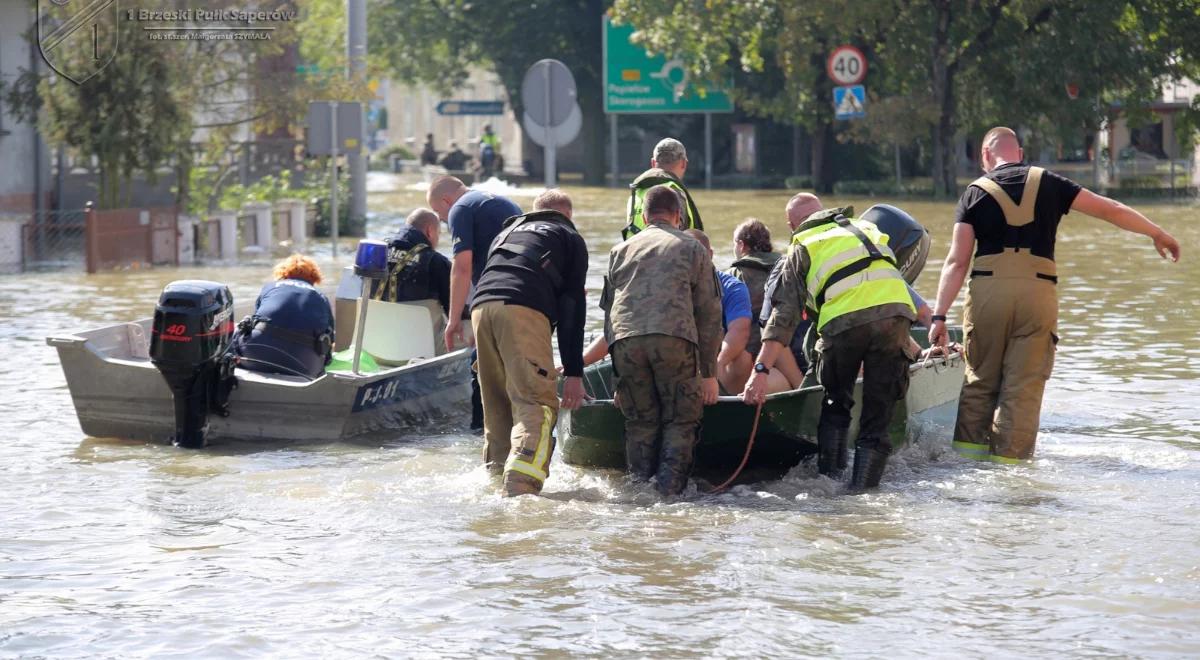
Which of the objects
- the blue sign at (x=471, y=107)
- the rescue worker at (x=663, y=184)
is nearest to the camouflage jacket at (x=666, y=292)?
the rescue worker at (x=663, y=184)

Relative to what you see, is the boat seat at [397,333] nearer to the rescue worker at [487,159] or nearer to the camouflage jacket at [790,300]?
the camouflage jacket at [790,300]

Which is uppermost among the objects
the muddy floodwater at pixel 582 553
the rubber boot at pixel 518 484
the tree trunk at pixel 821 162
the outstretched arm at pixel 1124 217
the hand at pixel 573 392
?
the tree trunk at pixel 821 162

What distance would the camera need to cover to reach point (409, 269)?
12062 millimetres

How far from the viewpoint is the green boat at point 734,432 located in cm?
930

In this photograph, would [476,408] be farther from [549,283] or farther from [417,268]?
[549,283]

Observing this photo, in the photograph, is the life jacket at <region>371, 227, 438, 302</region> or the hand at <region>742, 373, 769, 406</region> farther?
→ the life jacket at <region>371, 227, 438, 302</region>

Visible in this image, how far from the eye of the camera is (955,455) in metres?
10.3

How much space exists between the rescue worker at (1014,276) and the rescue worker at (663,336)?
1429mm

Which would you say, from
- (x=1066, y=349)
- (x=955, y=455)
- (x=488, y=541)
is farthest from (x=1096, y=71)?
(x=488, y=541)

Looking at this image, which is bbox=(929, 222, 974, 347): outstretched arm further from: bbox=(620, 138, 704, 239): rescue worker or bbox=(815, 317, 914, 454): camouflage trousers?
bbox=(620, 138, 704, 239): rescue worker

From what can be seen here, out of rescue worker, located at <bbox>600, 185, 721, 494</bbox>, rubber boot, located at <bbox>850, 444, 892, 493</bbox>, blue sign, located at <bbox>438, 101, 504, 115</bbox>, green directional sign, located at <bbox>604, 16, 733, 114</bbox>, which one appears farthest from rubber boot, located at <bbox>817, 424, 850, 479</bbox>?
blue sign, located at <bbox>438, 101, 504, 115</bbox>

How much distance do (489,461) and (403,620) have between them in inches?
112

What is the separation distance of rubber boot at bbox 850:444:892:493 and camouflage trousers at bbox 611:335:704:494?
87 cm

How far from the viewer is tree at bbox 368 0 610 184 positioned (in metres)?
53.3
